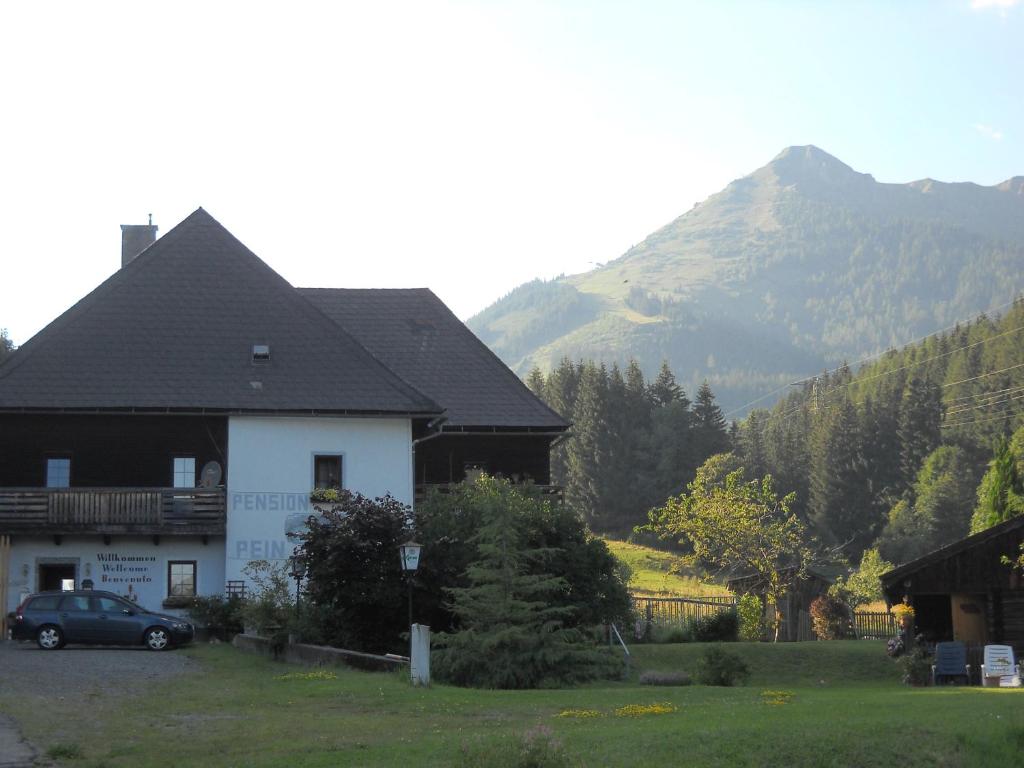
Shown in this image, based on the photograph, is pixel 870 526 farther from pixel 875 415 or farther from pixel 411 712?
pixel 411 712

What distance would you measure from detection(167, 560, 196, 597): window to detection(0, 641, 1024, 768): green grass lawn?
1583 centimetres

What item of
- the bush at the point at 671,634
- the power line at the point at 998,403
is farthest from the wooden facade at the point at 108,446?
the power line at the point at 998,403

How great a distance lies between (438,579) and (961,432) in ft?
322

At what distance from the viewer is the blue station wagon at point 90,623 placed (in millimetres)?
31312

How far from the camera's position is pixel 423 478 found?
45594mm

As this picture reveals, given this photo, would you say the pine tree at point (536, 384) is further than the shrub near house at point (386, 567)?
Yes

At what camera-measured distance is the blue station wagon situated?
103 feet

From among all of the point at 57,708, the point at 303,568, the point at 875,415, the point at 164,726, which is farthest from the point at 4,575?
the point at 875,415

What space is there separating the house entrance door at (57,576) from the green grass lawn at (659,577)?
26.2 meters

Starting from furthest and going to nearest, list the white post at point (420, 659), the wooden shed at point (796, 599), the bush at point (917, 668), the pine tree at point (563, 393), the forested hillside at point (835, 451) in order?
the pine tree at point (563, 393) → the forested hillside at point (835, 451) → the wooden shed at point (796, 599) → the bush at point (917, 668) → the white post at point (420, 659)

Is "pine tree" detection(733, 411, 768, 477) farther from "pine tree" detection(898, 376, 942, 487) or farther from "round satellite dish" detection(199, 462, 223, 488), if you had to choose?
"round satellite dish" detection(199, 462, 223, 488)

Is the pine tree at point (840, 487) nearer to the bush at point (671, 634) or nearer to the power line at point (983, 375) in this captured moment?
the power line at point (983, 375)

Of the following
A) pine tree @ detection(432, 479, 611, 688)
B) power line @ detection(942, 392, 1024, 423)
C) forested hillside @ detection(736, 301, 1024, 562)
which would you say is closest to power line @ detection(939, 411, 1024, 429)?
forested hillside @ detection(736, 301, 1024, 562)

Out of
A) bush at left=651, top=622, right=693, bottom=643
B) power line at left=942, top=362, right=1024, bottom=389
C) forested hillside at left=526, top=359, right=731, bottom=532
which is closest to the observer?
bush at left=651, top=622, right=693, bottom=643
